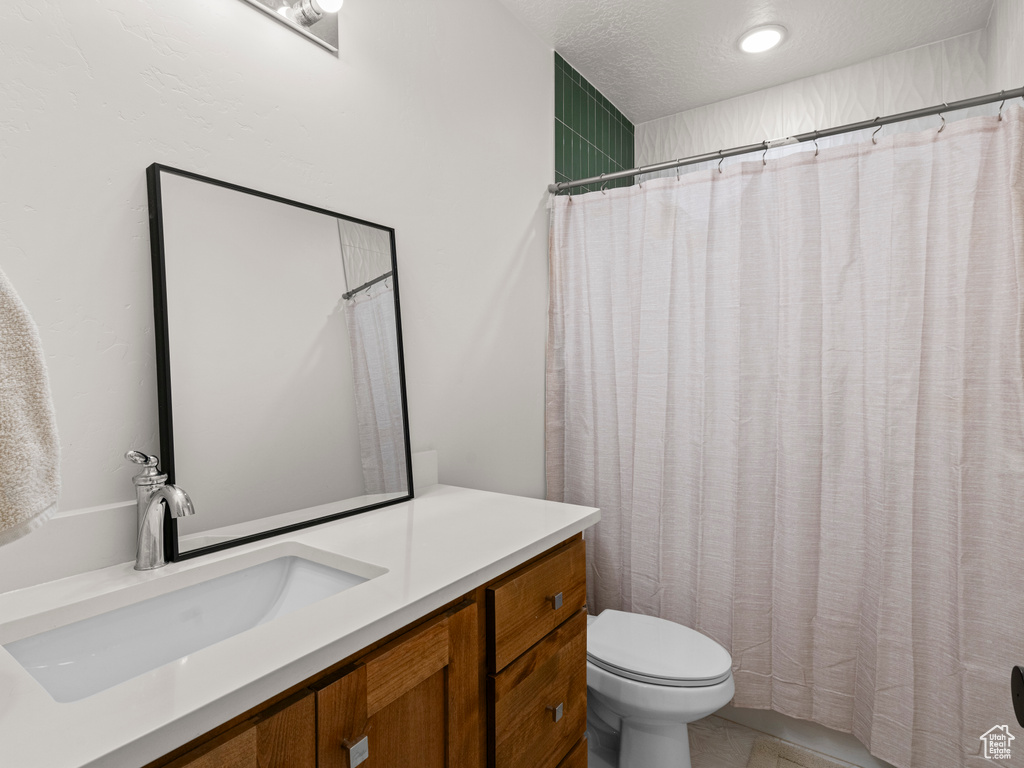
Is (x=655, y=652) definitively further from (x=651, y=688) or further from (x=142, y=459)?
(x=142, y=459)

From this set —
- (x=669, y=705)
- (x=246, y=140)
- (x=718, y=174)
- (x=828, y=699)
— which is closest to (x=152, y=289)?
(x=246, y=140)

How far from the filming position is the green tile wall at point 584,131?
7.34ft

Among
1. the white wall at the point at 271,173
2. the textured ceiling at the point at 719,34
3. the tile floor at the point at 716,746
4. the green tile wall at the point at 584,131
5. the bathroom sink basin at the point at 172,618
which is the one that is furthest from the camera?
the green tile wall at the point at 584,131

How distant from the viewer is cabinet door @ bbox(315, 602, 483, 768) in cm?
70

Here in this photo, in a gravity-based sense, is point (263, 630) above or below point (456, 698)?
above

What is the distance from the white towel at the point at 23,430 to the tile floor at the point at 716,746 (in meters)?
1.69

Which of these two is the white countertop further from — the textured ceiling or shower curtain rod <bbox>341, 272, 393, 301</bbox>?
the textured ceiling

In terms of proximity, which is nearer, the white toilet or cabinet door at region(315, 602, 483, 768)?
cabinet door at region(315, 602, 483, 768)

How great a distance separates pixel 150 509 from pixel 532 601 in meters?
0.71

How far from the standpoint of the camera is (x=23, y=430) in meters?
0.54

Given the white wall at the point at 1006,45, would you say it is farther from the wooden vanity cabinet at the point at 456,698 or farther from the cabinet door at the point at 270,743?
the cabinet door at the point at 270,743

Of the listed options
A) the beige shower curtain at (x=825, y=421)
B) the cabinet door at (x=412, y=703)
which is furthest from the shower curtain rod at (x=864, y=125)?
the cabinet door at (x=412, y=703)

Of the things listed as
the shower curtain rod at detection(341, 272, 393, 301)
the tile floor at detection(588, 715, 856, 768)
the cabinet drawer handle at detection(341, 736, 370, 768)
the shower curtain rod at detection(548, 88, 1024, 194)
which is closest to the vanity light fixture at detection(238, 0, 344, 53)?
the shower curtain rod at detection(341, 272, 393, 301)

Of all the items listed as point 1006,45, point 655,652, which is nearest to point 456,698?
point 655,652
